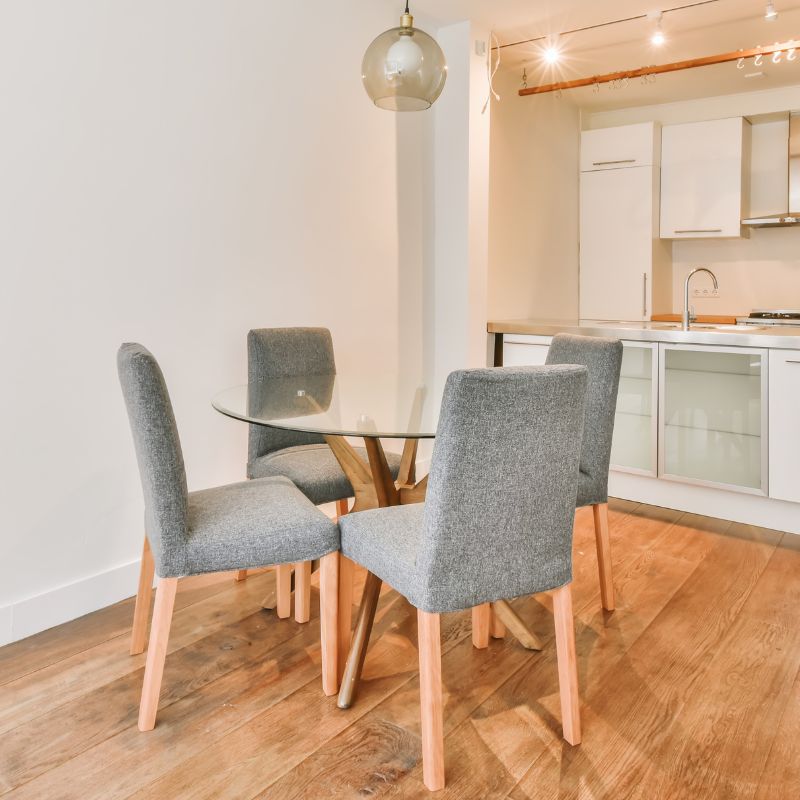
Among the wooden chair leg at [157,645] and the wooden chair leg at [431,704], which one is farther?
the wooden chair leg at [157,645]

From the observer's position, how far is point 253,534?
1860 mm

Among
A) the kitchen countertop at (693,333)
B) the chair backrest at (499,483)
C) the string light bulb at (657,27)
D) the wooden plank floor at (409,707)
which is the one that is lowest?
the wooden plank floor at (409,707)

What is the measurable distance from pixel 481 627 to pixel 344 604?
488mm

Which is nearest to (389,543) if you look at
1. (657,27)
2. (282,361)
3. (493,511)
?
(493,511)

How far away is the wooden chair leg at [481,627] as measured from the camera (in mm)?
2203

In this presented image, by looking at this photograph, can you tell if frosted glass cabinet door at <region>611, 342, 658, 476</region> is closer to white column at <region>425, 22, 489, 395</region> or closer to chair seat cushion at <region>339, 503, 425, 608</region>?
white column at <region>425, 22, 489, 395</region>

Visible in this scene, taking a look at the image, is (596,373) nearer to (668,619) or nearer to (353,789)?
(668,619)

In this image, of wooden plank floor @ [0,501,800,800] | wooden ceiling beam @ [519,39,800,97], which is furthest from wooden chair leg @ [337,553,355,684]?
wooden ceiling beam @ [519,39,800,97]

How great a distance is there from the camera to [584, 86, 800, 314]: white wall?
5.09m

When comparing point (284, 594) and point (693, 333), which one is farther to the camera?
point (693, 333)

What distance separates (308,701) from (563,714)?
670 millimetres

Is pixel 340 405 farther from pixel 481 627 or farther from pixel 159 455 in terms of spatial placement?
pixel 481 627

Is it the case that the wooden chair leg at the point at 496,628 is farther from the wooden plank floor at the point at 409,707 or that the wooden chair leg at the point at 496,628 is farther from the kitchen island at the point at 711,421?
the kitchen island at the point at 711,421

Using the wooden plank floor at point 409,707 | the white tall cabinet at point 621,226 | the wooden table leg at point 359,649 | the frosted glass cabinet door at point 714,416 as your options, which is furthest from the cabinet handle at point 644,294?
the wooden table leg at point 359,649
